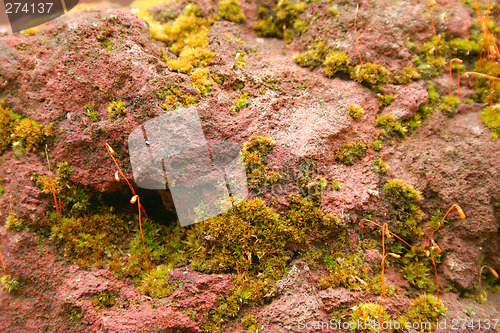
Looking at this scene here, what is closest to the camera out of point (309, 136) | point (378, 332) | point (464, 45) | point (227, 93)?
point (378, 332)

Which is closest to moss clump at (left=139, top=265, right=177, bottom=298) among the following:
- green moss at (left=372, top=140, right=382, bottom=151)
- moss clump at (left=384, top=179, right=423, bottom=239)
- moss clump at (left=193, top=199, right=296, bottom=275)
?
moss clump at (left=193, top=199, right=296, bottom=275)

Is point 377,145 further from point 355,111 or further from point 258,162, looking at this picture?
point 258,162

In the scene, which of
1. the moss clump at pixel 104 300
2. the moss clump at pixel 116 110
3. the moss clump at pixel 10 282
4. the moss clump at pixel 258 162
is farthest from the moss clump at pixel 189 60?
the moss clump at pixel 10 282

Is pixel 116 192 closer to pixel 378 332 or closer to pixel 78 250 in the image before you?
pixel 78 250

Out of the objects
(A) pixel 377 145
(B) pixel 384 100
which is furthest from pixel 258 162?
(B) pixel 384 100

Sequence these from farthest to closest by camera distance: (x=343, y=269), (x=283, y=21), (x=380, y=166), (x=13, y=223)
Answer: (x=283, y=21) → (x=380, y=166) → (x=13, y=223) → (x=343, y=269)

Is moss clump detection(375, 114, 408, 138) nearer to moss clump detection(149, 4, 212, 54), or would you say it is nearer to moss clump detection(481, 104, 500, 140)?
moss clump detection(481, 104, 500, 140)

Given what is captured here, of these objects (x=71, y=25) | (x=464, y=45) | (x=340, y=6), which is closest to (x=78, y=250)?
(x=71, y=25)
